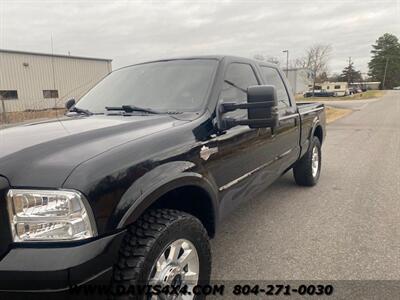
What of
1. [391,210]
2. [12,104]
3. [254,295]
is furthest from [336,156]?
[12,104]

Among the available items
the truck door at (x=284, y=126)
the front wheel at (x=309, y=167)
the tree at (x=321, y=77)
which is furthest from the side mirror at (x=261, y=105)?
the tree at (x=321, y=77)

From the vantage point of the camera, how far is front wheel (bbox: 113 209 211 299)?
187 cm

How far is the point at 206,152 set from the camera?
8.48 feet

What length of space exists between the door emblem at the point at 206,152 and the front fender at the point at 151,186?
0.15m

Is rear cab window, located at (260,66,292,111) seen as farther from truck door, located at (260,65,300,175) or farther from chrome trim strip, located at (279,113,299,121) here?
chrome trim strip, located at (279,113,299,121)

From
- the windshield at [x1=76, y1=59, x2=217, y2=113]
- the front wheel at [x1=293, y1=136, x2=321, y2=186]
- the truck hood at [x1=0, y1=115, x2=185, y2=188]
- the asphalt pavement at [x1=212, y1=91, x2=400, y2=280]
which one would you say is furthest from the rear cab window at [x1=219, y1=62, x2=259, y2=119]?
the front wheel at [x1=293, y1=136, x2=321, y2=186]

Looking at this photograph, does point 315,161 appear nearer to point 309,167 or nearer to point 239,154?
point 309,167

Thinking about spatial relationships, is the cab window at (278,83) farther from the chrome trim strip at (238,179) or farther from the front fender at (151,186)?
the front fender at (151,186)

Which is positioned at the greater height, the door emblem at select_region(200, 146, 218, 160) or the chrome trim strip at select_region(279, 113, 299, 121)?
the chrome trim strip at select_region(279, 113, 299, 121)

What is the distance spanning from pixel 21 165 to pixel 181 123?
113 cm

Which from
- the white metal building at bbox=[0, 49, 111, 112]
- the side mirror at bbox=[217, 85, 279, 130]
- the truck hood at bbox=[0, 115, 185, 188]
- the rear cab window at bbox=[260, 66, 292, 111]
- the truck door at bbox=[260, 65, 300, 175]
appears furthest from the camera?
the white metal building at bbox=[0, 49, 111, 112]

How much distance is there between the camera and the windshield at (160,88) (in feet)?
9.73

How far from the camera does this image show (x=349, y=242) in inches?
141

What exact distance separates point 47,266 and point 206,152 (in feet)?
4.41
